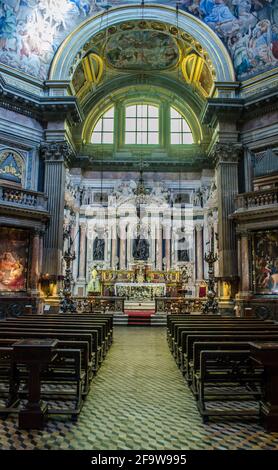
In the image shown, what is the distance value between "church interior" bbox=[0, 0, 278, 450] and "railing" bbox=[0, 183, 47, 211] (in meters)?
0.07

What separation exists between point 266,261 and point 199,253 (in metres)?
8.07

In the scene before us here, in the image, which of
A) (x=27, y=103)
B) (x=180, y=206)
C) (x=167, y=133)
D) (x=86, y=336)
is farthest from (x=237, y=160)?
(x=86, y=336)

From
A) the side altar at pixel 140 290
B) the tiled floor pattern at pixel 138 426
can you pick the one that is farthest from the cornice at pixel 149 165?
the tiled floor pattern at pixel 138 426

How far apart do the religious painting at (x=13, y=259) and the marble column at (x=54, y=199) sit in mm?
1108

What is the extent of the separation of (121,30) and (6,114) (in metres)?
7.73

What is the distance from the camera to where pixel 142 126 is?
979 inches

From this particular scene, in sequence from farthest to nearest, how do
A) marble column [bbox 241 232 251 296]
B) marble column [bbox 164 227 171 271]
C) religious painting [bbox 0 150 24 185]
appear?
marble column [bbox 164 227 171 271], religious painting [bbox 0 150 24 185], marble column [bbox 241 232 251 296]

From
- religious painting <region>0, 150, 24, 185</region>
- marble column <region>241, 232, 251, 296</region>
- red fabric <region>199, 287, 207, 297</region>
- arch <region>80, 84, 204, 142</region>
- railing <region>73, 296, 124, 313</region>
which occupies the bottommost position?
railing <region>73, 296, 124, 313</region>

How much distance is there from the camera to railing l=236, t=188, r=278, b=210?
1467 centimetres

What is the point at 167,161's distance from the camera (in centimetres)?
2384

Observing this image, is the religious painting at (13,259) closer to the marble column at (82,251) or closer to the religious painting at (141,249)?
the marble column at (82,251)

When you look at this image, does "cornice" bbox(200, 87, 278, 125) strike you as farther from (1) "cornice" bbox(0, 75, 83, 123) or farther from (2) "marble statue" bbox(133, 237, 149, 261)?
(2) "marble statue" bbox(133, 237, 149, 261)

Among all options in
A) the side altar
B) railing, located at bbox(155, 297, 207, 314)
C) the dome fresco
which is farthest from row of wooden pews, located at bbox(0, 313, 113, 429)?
the dome fresco

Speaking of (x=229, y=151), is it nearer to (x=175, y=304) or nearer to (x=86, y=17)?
(x=175, y=304)
